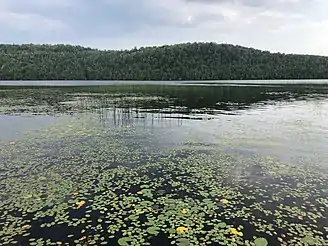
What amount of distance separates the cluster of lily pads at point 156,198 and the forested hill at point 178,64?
156 m

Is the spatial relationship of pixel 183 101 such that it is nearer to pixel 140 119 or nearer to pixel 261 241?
pixel 140 119

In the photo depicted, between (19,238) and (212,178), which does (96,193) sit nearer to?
(19,238)

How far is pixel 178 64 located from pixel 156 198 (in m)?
168

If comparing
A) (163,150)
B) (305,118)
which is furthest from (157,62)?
(163,150)

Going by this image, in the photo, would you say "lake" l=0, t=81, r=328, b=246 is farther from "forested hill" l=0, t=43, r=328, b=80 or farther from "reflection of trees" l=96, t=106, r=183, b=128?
"forested hill" l=0, t=43, r=328, b=80

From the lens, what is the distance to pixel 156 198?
8938 millimetres

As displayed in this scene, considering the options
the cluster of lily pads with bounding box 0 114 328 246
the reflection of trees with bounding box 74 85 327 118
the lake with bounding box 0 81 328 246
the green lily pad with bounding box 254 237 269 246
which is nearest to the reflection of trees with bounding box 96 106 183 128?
the reflection of trees with bounding box 74 85 327 118

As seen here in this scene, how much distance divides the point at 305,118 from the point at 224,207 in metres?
20.4

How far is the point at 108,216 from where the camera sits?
778 cm

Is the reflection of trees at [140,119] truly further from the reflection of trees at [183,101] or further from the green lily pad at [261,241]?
the green lily pad at [261,241]

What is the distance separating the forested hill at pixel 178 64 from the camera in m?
167

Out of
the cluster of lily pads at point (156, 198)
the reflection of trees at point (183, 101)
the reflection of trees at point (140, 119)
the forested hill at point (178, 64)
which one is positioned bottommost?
the cluster of lily pads at point (156, 198)

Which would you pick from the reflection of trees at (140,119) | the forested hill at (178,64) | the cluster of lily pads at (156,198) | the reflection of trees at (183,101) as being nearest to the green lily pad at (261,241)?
the cluster of lily pads at (156,198)

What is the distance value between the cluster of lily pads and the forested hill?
15624 cm
